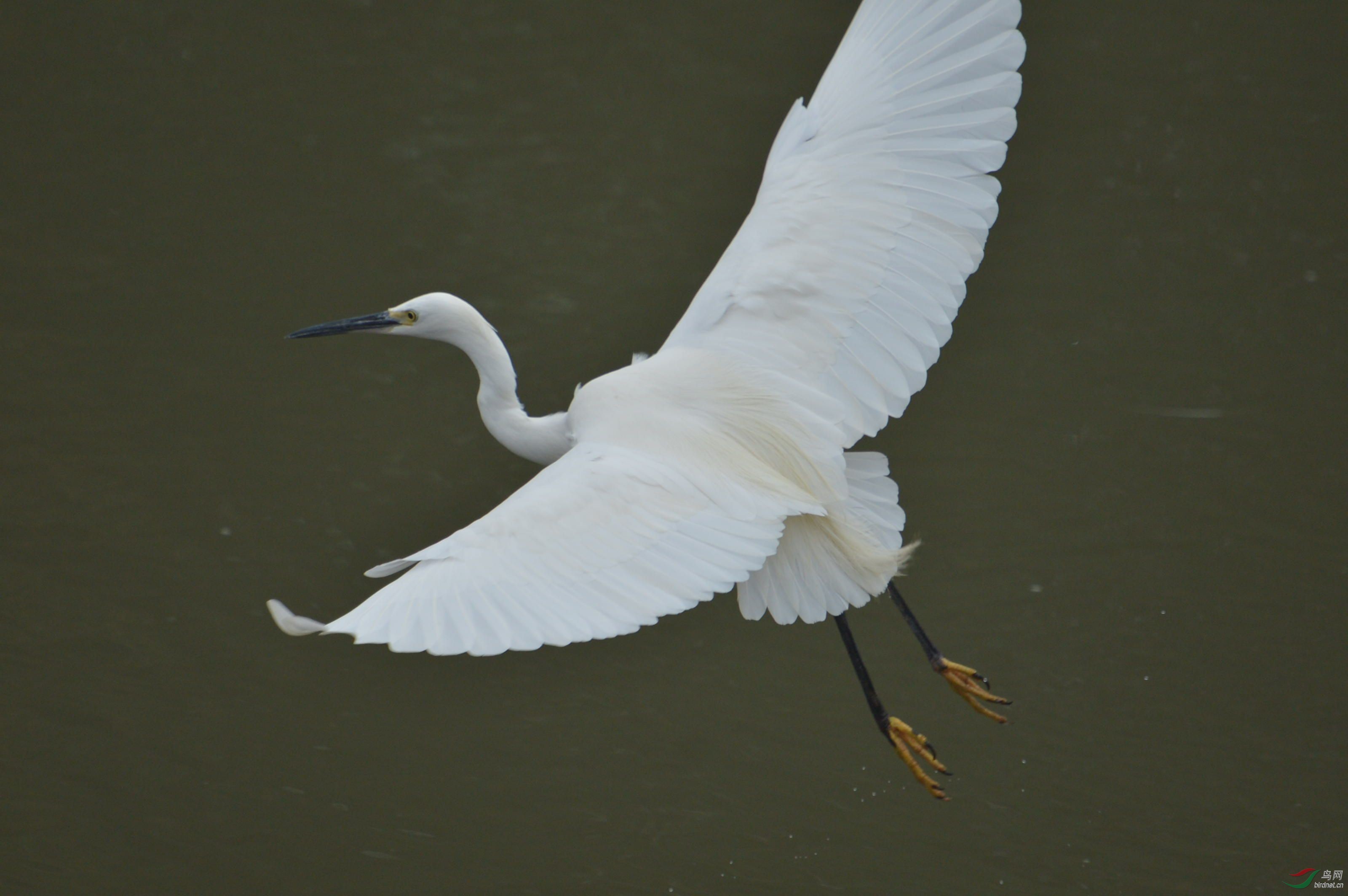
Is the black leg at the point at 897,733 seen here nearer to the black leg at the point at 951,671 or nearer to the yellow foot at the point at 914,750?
the yellow foot at the point at 914,750

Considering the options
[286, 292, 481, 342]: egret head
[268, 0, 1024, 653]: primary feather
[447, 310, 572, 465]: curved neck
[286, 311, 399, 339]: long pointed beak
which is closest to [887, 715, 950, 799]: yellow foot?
[268, 0, 1024, 653]: primary feather

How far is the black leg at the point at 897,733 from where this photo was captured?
453cm

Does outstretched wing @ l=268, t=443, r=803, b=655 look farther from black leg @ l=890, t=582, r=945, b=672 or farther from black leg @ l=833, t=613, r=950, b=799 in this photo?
black leg @ l=890, t=582, r=945, b=672

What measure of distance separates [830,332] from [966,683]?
1.08 metres

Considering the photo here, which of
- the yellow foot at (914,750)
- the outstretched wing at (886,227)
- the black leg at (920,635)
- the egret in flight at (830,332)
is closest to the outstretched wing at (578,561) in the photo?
the egret in flight at (830,332)

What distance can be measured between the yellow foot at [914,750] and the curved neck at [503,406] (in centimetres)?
119

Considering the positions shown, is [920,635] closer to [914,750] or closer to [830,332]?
[914,750]

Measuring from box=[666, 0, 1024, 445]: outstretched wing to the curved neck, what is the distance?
452 millimetres

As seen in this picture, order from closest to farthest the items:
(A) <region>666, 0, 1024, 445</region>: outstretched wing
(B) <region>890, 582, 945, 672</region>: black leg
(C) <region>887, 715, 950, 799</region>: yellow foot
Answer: (A) <region>666, 0, 1024, 445</region>: outstretched wing, (C) <region>887, 715, 950, 799</region>: yellow foot, (B) <region>890, 582, 945, 672</region>: black leg

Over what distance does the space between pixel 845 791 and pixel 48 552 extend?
2637 mm

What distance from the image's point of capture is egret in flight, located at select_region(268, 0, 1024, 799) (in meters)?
4.29

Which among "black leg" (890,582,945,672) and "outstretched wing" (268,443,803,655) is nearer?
"outstretched wing" (268,443,803,655)

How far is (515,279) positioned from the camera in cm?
663

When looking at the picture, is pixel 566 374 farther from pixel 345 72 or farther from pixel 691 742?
pixel 345 72
